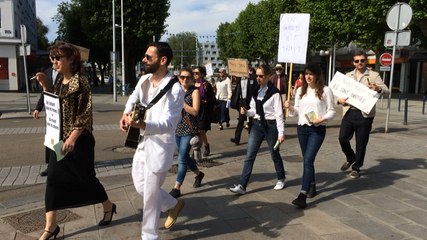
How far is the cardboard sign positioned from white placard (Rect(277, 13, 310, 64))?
1.85 meters

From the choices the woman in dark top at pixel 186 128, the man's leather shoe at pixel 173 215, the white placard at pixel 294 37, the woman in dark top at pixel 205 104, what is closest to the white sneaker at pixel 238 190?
the woman in dark top at pixel 186 128

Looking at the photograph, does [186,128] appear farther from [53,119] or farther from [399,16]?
[399,16]

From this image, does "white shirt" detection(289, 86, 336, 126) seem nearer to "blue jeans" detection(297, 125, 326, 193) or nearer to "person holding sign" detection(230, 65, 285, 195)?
"blue jeans" detection(297, 125, 326, 193)

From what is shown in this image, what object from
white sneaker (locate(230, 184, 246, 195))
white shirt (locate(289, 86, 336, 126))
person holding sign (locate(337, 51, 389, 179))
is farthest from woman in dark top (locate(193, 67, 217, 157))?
person holding sign (locate(337, 51, 389, 179))

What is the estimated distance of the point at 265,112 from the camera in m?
5.56

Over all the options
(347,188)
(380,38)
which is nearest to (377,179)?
(347,188)

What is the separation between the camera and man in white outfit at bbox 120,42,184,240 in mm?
3650

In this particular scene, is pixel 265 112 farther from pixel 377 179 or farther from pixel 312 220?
pixel 377 179

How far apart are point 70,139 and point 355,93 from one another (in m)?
4.33

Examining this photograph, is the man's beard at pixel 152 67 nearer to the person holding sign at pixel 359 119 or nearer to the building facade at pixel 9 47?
the person holding sign at pixel 359 119

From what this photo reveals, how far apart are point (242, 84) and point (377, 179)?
430 centimetres

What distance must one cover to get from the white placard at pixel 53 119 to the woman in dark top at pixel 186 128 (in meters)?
1.94

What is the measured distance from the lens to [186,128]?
5.76 m

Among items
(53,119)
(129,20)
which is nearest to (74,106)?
(53,119)
